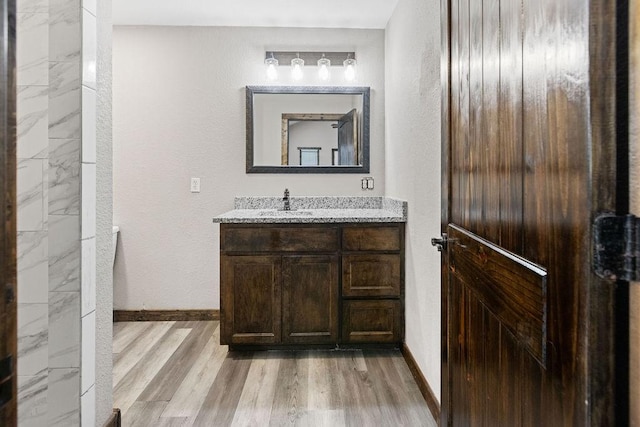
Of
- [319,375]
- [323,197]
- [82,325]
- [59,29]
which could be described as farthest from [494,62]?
[323,197]

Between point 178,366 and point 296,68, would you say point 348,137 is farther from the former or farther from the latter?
point 178,366

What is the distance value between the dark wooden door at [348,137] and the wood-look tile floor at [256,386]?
1.49m

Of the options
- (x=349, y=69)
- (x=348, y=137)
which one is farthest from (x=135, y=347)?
(x=349, y=69)

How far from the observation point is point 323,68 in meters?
3.27

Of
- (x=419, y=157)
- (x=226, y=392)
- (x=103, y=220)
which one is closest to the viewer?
(x=103, y=220)

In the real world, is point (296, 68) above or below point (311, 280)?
above

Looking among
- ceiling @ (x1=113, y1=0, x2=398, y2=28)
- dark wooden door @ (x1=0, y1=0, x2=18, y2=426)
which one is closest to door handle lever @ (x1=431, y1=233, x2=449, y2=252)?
dark wooden door @ (x1=0, y1=0, x2=18, y2=426)

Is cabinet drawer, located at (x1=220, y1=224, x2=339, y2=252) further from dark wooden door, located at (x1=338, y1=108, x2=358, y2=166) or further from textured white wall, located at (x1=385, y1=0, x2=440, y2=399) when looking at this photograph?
dark wooden door, located at (x1=338, y1=108, x2=358, y2=166)

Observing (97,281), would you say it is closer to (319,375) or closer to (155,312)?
(319,375)

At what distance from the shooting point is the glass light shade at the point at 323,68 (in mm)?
3270

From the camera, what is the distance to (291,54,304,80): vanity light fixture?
326 centimetres

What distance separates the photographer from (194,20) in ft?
10.5

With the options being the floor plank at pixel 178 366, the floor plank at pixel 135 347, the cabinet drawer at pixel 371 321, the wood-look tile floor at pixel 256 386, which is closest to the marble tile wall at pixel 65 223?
the wood-look tile floor at pixel 256 386

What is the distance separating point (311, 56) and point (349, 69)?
1.07 feet
